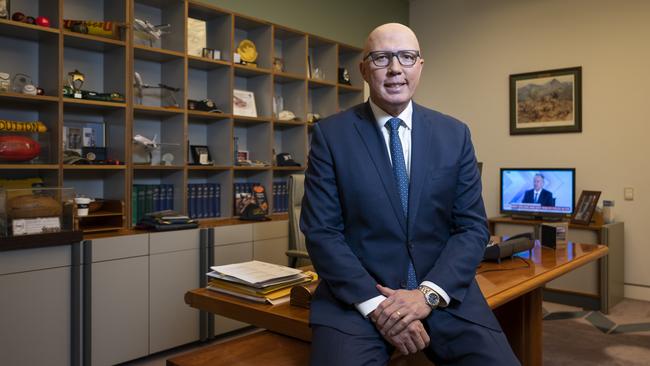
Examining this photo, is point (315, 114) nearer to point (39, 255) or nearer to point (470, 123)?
point (470, 123)

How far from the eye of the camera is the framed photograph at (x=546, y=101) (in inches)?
189

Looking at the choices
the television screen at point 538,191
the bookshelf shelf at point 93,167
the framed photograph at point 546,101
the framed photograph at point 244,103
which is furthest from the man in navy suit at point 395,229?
the framed photograph at point 546,101

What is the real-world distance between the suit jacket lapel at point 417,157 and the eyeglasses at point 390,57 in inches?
6.9

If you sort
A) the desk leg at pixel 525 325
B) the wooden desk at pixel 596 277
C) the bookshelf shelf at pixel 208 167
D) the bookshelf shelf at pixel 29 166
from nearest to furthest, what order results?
the desk leg at pixel 525 325 → the bookshelf shelf at pixel 29 166 → the bookshelf shelf at pixel 208 167 → the wooden desk at pixel 596 277

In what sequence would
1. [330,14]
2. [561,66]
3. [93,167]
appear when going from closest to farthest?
[93,167], [561,66], [330,14]

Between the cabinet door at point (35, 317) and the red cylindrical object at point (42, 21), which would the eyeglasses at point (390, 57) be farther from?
the red cylindrical object at point (42, 21)

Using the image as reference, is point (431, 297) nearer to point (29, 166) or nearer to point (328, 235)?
point (328, 235)

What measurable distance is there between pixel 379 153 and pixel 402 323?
0.52m

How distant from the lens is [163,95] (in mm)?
3896

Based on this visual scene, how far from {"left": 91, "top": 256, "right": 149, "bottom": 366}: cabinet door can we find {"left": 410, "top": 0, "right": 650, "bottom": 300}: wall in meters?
3.63

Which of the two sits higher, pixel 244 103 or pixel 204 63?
pixel 204 63

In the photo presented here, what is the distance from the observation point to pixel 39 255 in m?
2.71

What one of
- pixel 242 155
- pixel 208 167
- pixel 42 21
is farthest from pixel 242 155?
pixel 42 21

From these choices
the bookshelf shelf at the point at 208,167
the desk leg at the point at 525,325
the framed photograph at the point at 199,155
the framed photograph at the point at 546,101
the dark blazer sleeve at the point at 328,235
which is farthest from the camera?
the framed photograph at the point at 546,101
